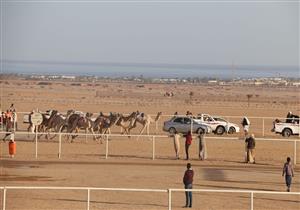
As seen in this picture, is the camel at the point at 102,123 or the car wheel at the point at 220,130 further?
the car wheel at the point at 220,130

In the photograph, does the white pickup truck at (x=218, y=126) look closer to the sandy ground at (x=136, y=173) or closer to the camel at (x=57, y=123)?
the sandy ground at (x=136, y=173)

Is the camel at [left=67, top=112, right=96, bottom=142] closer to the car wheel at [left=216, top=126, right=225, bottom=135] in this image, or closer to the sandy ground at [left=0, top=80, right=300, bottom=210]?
the sandy ground at [left=0, top=80, right=300, bottom=210]

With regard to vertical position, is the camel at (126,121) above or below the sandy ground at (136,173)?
above

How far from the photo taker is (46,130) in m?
39.1

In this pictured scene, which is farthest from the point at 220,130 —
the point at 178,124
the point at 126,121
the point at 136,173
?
the point at 136,173

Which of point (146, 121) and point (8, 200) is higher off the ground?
point (146, 121)

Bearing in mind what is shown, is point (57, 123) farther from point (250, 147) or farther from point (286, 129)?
point (286, 129)

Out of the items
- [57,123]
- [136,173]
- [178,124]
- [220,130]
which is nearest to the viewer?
[136,173]

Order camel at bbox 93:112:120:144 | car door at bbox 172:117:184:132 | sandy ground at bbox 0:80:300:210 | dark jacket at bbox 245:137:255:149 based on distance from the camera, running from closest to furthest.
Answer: sandy ground at bbox 0:80:300:210, dark jacket at bbox 245:137:255:149, camel at bbox 93:112:120:144, car door at bbox 172:117:184:132

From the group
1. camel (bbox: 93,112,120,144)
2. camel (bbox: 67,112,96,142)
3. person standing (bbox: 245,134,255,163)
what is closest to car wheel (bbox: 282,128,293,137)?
camel (bbox: 93,112,120,144)

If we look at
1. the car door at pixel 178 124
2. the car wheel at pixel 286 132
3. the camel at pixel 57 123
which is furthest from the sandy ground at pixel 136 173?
the car door at pixel 178 124

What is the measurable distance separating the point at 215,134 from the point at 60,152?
42.1 ft

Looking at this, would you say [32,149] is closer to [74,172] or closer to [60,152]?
[60,152]

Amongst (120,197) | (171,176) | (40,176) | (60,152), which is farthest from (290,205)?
(60,152)
